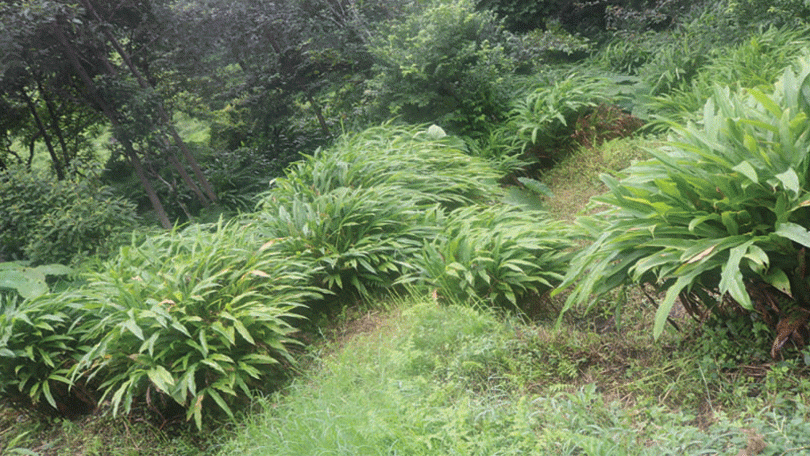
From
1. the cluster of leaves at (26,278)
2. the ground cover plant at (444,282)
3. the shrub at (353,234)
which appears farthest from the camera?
the shrub at (353,234)

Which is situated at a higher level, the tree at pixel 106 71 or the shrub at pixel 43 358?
the tree at pixel 106 71

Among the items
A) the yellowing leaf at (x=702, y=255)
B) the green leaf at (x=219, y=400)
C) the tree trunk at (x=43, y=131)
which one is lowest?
the green leaf at (x=219, y=400)

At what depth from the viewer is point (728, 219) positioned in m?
2.07

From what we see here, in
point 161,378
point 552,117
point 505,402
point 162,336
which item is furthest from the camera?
point 552,117

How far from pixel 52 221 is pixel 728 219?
4573mm

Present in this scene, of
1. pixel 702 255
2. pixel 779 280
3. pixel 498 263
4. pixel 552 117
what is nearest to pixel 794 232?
pixel 779 280

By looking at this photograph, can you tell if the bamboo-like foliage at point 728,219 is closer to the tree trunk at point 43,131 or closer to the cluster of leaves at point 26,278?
the cluster of leaves at point 26,278

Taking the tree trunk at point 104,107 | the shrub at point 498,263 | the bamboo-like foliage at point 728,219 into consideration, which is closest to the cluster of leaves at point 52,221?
the tree trunk at point 104,107

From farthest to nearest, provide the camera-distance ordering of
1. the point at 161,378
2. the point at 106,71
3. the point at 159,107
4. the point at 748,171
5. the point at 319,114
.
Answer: the point at 319,114 → the point at 159,107 → the point at 106,71 → the point at 161,378 → the point at 748,171

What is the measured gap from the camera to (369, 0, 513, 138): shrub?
574 cm

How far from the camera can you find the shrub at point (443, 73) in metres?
5.74

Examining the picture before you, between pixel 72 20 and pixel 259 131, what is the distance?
105 inches

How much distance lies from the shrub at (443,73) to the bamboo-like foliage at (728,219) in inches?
141

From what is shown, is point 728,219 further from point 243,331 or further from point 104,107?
point 104,107
